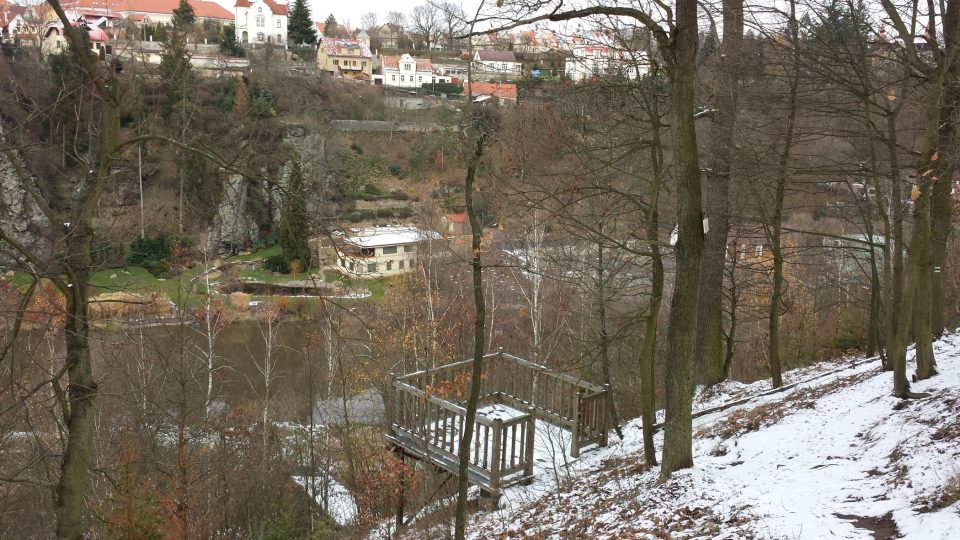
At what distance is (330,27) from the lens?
259 feet

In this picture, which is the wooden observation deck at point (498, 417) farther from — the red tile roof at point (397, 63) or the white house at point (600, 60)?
the red tile roof at point (397, 63)

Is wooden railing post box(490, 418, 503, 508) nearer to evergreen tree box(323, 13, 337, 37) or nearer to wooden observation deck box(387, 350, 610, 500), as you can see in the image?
wooden observation deck box(387, 350, 610, 500)

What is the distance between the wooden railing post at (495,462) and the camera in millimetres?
7223

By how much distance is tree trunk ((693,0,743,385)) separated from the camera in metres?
8.81

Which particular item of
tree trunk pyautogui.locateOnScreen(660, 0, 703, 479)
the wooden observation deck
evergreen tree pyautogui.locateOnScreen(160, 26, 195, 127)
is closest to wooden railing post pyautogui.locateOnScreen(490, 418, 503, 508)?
the wooden observation deck

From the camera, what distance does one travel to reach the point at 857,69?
642 cm

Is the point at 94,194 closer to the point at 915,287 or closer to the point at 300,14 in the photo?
the point at 915,287

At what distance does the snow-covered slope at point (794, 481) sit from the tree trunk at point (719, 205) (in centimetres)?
231

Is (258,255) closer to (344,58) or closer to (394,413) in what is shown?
(394,413)

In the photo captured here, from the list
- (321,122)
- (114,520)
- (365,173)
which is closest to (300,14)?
(321,122)

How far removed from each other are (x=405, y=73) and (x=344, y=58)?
570 centimetres

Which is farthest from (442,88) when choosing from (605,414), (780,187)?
(605,414)

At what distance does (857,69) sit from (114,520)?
850cm

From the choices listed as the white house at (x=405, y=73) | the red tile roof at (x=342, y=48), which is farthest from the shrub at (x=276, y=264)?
the red tile roof at (x=342, y=48)
